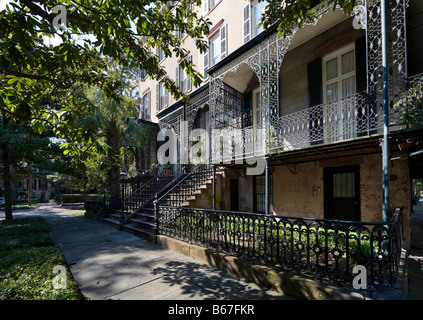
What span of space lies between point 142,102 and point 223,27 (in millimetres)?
12382

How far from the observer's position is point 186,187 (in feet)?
33.4

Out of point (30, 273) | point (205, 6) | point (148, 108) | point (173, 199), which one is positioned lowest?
point (30, 273)

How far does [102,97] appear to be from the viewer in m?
12.0

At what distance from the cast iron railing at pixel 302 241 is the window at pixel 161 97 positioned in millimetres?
12424

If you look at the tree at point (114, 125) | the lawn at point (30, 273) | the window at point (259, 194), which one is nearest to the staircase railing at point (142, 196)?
the tree at point (114, 125)

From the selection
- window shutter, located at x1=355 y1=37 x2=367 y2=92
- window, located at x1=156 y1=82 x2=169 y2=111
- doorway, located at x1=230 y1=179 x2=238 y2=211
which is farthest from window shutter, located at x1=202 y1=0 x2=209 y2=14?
doorway, located at x1=230 y1=179 x2=238 y2=211

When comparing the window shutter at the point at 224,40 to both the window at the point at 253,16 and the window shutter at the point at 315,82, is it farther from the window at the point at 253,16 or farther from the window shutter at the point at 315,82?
the window shutter at the point at 315,82

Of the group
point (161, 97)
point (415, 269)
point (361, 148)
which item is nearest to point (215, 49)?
point (161, 97)

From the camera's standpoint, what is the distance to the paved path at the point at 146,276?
3.63m

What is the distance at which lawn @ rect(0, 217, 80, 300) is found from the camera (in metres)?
3.31

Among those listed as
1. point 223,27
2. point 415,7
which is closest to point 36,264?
point 415,7

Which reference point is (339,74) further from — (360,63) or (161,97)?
(161,97)

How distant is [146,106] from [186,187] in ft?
44.4

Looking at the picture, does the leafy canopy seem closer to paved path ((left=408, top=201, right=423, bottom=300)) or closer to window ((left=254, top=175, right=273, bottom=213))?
paved path ((left=408, top=201, right=423, bottom=300))
